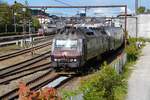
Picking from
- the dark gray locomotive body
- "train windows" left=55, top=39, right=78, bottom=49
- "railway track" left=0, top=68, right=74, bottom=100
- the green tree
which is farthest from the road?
the green tree

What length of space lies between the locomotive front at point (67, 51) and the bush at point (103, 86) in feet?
41.6

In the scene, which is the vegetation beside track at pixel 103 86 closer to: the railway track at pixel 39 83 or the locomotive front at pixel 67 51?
the railway track at pixel 39 83

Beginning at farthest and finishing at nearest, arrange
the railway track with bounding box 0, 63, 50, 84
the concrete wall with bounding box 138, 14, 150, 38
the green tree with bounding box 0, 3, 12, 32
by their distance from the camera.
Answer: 1. the green tree with bounding box 0, 3, 12, 32
2. the concrete wall with bounding box 138, 14, 150, 38
3. the railway track with bounding box 0, 63, 50, 84

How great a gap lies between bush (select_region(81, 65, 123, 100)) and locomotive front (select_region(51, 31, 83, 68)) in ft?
41.6

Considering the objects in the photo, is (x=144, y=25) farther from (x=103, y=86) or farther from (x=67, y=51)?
(x=103, y=86)

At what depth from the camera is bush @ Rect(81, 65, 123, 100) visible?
13.2 metres

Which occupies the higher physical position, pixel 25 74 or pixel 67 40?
pixel 67 40

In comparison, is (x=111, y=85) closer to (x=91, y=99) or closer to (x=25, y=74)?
(x=91, y=99)

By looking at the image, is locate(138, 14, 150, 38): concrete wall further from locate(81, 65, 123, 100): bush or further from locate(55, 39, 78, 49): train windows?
locate(81, 65, 123, 100): bush

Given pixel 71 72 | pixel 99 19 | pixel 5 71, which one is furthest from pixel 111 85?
pixel 99 19

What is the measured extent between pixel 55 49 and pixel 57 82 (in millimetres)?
4161

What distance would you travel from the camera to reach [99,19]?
87.2 m

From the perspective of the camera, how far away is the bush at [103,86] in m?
13.2

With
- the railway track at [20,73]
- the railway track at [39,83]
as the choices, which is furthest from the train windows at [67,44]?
the railway track at [20,73]
